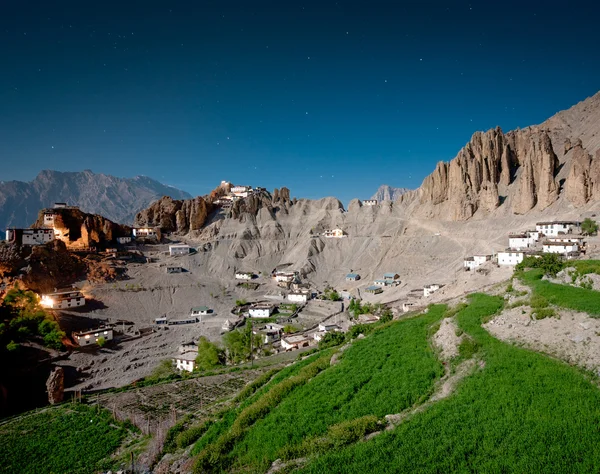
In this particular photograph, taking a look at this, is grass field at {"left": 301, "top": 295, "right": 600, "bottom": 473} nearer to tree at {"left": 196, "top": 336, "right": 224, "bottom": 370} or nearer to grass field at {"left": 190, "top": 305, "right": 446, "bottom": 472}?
grass field at {"left": 190, "top": 305, "right": 446, "bottom": 472}

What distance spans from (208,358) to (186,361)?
3244 mm

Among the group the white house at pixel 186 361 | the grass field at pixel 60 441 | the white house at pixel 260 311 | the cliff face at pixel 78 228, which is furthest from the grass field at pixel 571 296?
the cliff face at pixel 78 228

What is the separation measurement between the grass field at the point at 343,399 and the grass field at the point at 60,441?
7937mm

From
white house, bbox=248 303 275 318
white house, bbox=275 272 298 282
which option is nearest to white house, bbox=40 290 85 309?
white house, bbox=248 303 275 318

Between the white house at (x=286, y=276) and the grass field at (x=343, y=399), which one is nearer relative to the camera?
the grass field at (x=343, y=399)

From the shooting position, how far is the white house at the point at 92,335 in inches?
1724

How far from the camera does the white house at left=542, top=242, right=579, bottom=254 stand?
42.6 meters

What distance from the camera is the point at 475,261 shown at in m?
56.3

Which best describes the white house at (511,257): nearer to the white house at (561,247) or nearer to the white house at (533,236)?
the white house at (561,247)

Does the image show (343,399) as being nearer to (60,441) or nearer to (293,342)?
(60,441)

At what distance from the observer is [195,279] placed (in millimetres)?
75438

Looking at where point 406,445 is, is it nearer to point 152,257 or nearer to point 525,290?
point 525,290

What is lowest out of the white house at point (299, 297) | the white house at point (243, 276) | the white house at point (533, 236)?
the white house at point (299, 297)

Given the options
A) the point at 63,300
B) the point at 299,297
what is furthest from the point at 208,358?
the point at 63,300
